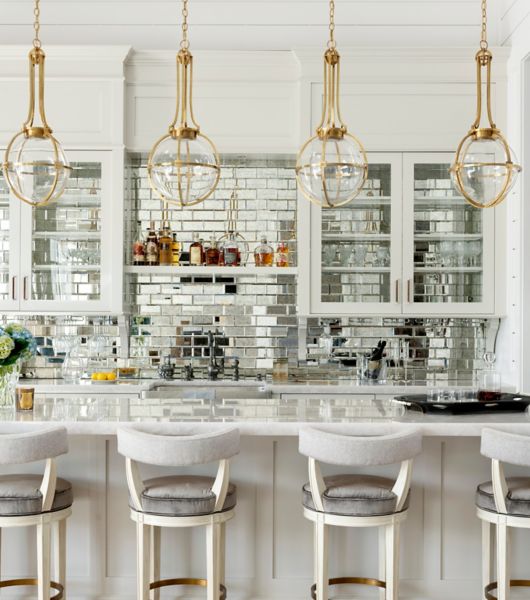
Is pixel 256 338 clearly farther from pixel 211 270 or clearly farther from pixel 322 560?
pixel 322 560

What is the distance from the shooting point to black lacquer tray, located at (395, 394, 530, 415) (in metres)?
3.41

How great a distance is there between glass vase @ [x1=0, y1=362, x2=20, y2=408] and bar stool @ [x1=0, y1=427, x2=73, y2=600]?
0.48m

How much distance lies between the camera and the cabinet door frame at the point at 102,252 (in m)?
5.27

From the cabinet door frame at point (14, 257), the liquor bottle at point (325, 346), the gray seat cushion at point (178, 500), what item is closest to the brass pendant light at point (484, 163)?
the gray seat cushion at point (178, 500)

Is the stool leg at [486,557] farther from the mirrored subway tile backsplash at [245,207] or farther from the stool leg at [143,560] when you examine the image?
the mirrored subway tile backsplash at [245,207]

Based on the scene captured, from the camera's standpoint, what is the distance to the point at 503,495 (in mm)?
3020

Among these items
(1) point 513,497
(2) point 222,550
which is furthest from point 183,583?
(1) point 513,497

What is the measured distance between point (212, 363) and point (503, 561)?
2835 mm

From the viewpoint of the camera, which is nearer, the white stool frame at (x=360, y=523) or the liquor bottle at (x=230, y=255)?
the white stool frame at (x=360, y=523)

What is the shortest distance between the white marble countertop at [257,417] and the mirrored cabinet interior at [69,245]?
1575 mm

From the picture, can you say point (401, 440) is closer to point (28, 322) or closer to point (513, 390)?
point (513, 390)

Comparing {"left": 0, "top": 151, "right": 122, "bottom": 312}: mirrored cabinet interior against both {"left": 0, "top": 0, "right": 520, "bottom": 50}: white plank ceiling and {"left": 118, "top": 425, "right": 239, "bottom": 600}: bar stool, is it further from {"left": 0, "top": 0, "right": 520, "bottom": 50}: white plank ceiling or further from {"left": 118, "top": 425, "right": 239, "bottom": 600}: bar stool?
{"left": 118, "top": 425, "right": 239, "bottom": 600}: bar stool

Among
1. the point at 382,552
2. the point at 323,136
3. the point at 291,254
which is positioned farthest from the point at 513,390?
the point at 323,136

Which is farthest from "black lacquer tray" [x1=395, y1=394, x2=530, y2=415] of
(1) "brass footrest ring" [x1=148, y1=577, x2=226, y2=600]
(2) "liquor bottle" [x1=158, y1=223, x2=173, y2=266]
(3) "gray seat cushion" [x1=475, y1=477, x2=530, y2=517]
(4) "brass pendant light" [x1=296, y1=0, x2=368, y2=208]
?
(2) "liquor bottle" [x1=158, y1=223, x2=173, y2=266]
